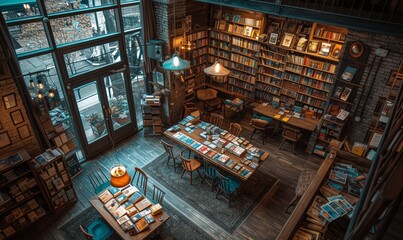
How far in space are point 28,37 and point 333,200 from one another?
6957 mm

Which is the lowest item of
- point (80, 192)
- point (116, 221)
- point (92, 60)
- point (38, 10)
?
point (80, 192)

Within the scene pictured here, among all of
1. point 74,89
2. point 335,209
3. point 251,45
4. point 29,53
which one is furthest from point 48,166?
point 251,45

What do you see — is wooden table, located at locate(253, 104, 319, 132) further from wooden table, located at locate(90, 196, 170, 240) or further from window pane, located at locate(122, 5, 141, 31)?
wooden table, located at locate(90, 196, 170, 240)

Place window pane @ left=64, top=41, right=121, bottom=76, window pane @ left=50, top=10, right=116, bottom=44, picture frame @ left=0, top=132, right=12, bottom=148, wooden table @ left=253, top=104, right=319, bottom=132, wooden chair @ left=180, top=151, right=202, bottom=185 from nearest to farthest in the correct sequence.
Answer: picture frame @ left=0, top=132, right=12, bottom=148, window pane @ left=50, top=10, right=116, bottom=44, window pane @ left=64, top=41, right=121, bottom=76, wooden chair @ left=180, top=151, right=202, bottom=185, wooden table @ left=253, top=104, right=319, bottom=132

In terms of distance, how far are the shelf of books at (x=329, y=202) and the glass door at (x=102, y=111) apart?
550 cm

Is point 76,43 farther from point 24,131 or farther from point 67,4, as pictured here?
point 24,131

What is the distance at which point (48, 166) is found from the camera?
19.9 ft

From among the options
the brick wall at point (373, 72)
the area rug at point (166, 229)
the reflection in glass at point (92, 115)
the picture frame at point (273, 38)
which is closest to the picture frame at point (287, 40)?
the picture frame at point (273, 38)

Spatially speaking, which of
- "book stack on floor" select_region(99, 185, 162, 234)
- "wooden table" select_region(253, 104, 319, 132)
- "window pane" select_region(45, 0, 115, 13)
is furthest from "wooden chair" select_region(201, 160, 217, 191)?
"window pane" select_region(45, 0, 115, 13)

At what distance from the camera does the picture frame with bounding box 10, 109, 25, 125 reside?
568 cm

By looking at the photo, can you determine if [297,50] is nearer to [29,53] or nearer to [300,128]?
[300,128]

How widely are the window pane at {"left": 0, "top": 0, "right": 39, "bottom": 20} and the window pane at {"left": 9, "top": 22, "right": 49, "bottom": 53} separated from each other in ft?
0.65

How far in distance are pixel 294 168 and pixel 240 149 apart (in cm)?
192

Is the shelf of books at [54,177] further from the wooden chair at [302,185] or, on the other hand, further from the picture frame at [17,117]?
the wooden chair at [302,185]
